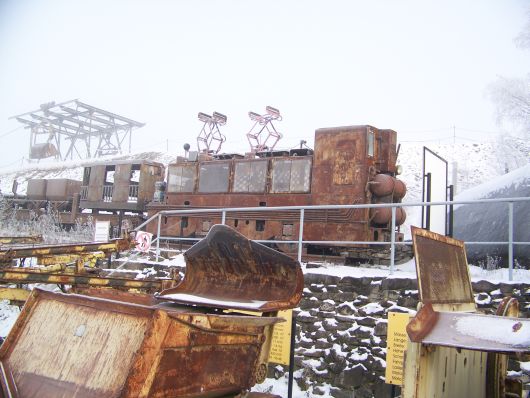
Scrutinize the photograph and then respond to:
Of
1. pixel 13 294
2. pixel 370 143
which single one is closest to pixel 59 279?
pixel 13 294

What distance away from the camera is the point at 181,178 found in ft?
45.1

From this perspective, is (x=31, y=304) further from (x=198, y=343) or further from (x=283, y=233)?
(x=283, y=233)

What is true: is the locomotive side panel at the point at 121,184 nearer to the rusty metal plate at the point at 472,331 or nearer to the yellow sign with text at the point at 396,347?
the yellow sign with text at the point at 396,347

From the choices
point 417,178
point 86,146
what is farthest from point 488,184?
point 86,146

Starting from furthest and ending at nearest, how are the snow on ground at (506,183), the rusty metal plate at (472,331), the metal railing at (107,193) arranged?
the metal railing at (107,193), the snow on ground at (506,183), the rusty metal plate at (472,331)

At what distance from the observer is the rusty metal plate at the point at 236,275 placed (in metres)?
3.84

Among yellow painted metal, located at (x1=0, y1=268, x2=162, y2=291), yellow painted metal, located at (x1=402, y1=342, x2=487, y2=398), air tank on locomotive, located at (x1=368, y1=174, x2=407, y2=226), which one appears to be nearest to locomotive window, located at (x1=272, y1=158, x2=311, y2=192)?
air tank on locomotive, located at (x1=368, y1=174, x2=407, y2=226)

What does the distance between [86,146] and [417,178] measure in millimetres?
30846

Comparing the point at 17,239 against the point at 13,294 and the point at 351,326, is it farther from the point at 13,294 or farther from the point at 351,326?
the point at 351,326

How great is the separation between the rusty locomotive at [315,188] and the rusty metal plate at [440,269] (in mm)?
6395

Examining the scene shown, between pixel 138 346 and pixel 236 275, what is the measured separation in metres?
1.65

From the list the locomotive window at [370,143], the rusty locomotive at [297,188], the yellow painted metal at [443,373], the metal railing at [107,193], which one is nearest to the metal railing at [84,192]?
the metal railing at [107,193]

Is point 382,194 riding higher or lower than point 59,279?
higher

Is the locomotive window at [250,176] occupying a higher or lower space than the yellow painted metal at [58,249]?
higher
